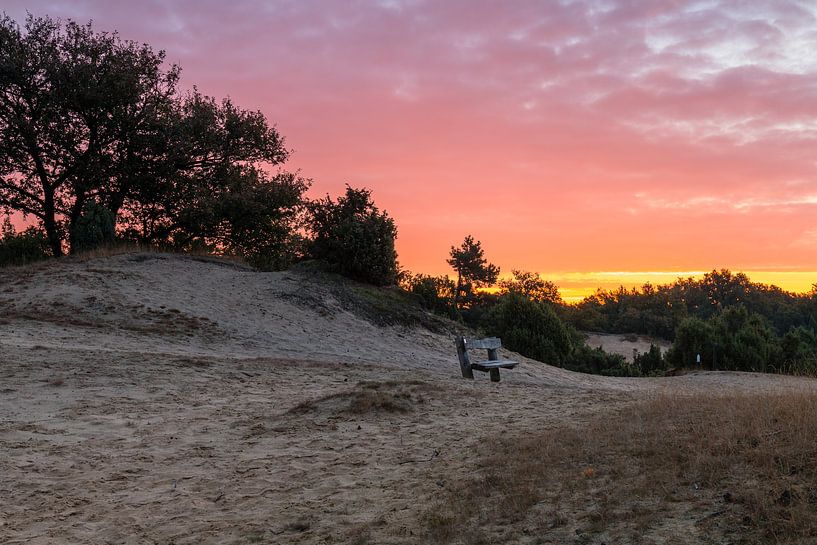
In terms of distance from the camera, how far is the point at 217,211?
100 feet

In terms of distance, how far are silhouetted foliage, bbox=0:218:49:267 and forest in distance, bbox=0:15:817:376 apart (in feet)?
0.29

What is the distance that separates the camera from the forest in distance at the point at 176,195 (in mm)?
29328

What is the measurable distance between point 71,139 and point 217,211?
24.9 feet

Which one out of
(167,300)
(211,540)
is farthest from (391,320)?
(211,540)

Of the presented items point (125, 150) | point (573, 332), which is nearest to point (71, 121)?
point (125, 150)

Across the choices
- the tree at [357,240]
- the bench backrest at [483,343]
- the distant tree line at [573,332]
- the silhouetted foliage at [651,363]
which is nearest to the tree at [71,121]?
the tree at [357,240]

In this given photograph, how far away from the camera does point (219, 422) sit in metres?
10.5

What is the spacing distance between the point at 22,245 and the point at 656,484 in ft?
109

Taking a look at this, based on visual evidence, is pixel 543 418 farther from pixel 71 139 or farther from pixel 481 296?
pixel 481 296

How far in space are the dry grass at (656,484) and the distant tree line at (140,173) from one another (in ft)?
72.0

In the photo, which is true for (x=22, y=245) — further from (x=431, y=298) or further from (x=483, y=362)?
(x=483, y=362)

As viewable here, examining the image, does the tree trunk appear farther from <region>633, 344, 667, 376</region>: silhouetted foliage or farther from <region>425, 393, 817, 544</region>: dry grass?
<region>633, 344, 667, 376</region>: silhouetted foliage

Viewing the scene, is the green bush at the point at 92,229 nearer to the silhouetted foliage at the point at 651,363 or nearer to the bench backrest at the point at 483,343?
the bench backrest at the point at 483,343

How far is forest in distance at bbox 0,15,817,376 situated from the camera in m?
29.3
